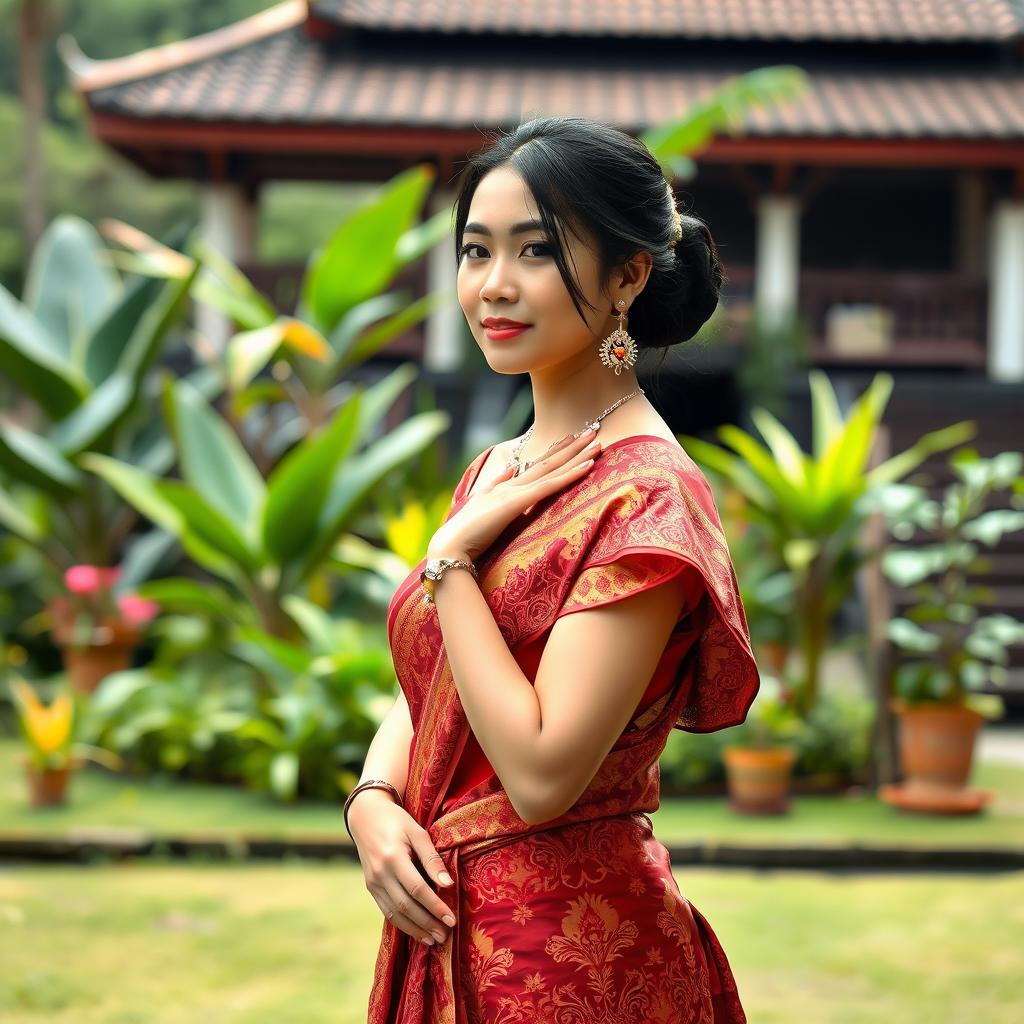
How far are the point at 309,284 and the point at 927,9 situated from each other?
8635mm

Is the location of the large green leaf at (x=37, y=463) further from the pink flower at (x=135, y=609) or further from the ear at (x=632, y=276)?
the ear at (x=632, y=276)

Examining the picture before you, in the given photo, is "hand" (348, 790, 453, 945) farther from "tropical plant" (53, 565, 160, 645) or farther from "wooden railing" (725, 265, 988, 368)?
"wooden railing" (725, 265, 988, 368)

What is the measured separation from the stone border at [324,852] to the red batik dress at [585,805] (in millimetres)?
3651

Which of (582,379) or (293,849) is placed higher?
(582,379)

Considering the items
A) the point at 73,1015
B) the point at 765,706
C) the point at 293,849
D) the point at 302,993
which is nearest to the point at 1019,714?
the point at 765,706

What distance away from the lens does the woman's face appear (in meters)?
1.59

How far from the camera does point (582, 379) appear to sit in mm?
→ 1715

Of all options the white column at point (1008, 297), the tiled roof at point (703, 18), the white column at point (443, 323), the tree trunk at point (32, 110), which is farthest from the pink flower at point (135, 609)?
the tree trunk at point (32, 110)

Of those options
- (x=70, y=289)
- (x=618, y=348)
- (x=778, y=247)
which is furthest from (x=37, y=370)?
(x=778, y=247)

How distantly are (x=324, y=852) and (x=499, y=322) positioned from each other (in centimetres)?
398

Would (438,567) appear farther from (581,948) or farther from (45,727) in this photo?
(45,727)

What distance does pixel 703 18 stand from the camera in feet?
42.1

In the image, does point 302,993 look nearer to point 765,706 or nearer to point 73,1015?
point 73,1015

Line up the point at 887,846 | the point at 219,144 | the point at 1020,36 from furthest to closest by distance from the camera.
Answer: the point at 1020,36 < the point at 219,144 < the point at 887,846
